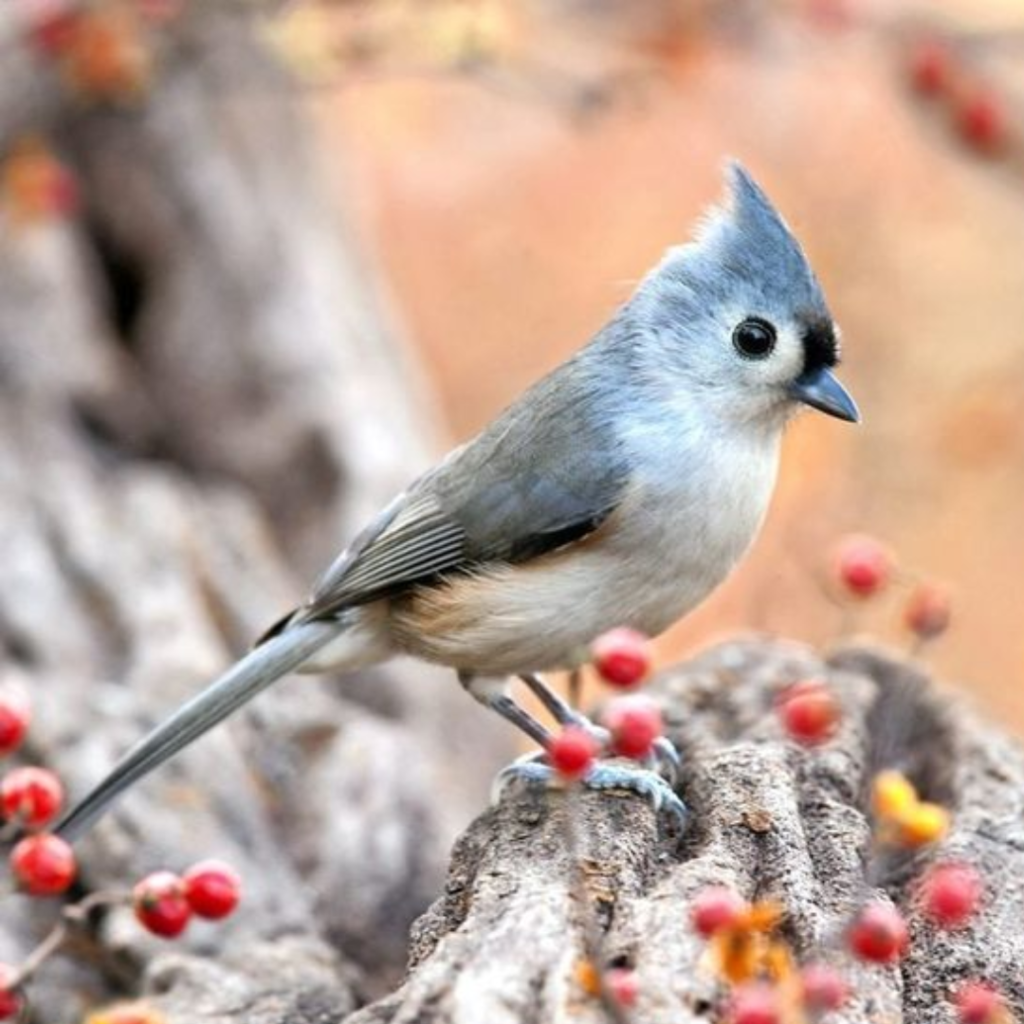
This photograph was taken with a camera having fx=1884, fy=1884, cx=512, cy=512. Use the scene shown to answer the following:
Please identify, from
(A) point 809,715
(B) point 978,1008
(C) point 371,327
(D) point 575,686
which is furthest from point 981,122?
(B) point 978,1008

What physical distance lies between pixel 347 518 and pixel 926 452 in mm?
2686

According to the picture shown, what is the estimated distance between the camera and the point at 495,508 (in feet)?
11.0

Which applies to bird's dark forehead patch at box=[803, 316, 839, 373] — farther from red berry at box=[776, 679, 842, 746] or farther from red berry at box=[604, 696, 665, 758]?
red berry at box=[604, 696, 665, 758]

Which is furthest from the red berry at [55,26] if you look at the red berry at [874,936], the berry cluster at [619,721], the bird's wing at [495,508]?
the red berry at [874,936]

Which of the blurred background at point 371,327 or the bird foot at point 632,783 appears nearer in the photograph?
the bird foot at point 632,783

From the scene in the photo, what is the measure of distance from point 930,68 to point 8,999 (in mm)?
3797

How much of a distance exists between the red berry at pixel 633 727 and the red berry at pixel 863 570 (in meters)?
1.06

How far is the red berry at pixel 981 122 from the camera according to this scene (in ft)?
17.5

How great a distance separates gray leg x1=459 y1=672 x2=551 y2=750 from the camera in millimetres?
3375

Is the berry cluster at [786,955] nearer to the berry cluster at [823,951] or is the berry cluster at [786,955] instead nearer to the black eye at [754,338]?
the berry cluster at [823,951]

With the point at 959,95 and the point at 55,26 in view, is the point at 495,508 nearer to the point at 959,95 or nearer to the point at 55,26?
the point at 55,26

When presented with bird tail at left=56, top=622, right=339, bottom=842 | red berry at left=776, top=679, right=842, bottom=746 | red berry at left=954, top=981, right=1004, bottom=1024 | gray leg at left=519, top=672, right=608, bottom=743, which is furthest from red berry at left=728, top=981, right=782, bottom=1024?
bird tail at left=56, top=622, right=339, bottom=842

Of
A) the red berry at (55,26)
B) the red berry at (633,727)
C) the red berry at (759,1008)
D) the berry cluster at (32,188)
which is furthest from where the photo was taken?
the red berry at (55,26)

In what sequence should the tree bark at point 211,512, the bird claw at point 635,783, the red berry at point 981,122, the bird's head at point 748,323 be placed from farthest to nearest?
the red berry at point 981,122 → the tree bark at point 211,512 → the bird's head at point 748,323 → the bird claw at point 635,783
